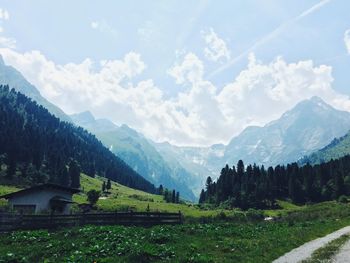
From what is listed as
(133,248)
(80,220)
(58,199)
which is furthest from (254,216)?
(133,248)

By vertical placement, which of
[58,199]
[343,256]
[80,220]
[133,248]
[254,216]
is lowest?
[343,256]

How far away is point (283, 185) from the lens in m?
183

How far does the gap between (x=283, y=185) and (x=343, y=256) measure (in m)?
164

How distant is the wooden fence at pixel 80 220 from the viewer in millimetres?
36312

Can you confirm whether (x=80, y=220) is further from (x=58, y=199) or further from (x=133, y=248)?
(x=58, y=199)

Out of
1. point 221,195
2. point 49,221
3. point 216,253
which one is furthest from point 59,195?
point 221,195

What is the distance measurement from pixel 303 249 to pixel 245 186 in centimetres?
15117

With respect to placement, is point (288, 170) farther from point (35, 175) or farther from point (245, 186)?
point (35, 175)

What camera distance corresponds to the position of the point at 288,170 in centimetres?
19000

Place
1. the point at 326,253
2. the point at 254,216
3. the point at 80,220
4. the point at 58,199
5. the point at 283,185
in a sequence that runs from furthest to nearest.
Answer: the point at 283,185 → the point at 254,216 → the point at 58,199 → the point at 80,220 → the point at 326,253

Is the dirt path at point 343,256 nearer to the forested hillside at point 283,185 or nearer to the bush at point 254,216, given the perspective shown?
the bush at point 254,216

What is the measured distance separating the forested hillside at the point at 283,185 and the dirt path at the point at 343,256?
451ft

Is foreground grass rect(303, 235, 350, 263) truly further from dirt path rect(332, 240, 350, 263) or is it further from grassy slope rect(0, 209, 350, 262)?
grassy slope rect(0, 209, 350, 262)

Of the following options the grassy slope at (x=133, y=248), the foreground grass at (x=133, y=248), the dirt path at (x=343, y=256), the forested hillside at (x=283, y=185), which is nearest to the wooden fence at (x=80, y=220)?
the foreground grass at (x=133, y=248)
